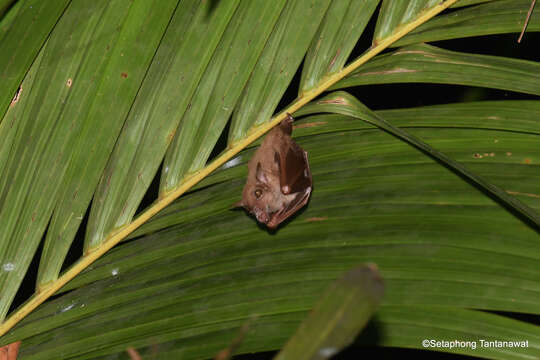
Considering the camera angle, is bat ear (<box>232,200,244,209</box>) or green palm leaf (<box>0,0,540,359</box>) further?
bat ear (<box>232,200,244,209</box>)

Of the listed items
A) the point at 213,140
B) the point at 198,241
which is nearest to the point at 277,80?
the point at 213,140

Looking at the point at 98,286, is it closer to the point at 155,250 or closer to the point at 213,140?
the point at 155,250

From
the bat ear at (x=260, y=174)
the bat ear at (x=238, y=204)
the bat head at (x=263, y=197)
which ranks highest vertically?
the bat ear at (x=260, y=174)

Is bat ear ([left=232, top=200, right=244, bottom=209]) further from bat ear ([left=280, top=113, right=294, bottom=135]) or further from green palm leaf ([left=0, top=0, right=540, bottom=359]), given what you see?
bat ear ([left=280, top=113, right=294, bottom=135])

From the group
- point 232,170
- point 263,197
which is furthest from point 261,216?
point 232,170

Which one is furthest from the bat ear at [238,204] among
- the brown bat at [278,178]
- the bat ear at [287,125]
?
the bat ear at [287,125]

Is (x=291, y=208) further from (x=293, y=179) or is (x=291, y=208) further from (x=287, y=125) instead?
(x=287, y=125)

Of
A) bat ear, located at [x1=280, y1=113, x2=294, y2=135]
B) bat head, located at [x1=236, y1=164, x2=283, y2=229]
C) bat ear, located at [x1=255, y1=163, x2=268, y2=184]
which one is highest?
bat ear, located at [x1=280, y1=113, x2=294, y2=135]

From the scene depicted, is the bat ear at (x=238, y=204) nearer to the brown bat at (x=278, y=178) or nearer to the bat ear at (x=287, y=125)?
the brown bat at (x=278, y=178)

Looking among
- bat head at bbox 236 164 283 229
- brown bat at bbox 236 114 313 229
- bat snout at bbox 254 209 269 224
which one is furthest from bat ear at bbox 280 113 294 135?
bat snout at bbox 254 209 269 224

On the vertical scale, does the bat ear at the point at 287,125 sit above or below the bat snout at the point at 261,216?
above
